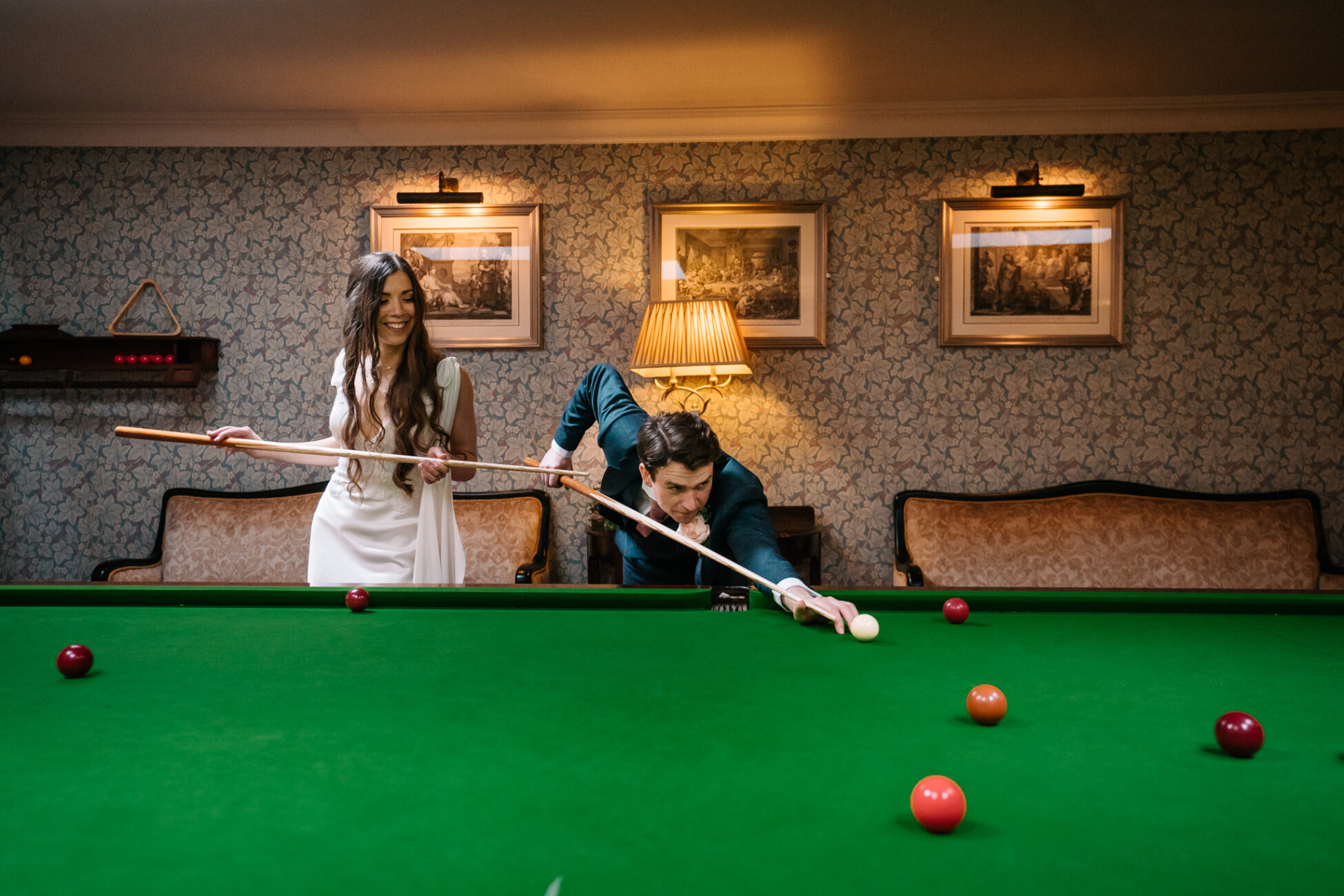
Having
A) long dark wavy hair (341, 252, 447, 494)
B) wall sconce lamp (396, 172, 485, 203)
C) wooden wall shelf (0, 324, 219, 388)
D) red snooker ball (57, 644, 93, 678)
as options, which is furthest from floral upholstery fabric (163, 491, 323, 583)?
red snooker ball (57, 644, 93, 678)

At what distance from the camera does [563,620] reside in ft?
5.23

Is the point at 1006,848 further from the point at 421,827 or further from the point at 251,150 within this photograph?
the point at 251,150

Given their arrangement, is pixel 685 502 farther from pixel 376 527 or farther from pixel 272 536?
pixel 272 536

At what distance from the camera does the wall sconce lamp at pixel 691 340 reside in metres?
3.32

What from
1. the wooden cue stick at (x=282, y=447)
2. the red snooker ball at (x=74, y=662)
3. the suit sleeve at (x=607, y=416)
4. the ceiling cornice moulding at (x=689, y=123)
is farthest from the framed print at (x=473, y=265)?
the red snooker ball at (x=74, y=662)

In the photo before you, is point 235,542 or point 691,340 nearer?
point 691,340

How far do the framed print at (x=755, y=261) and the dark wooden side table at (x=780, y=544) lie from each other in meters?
0.83

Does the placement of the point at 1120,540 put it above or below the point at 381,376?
below

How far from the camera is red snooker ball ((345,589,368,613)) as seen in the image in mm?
1660

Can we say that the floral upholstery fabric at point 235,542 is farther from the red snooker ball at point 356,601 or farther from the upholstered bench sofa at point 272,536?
the red snooker ball at point 356,601

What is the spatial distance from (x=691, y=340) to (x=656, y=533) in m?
1.34

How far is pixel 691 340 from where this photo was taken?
3338mm

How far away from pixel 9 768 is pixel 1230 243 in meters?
4.44

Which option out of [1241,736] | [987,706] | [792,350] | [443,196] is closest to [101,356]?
[443,196]
